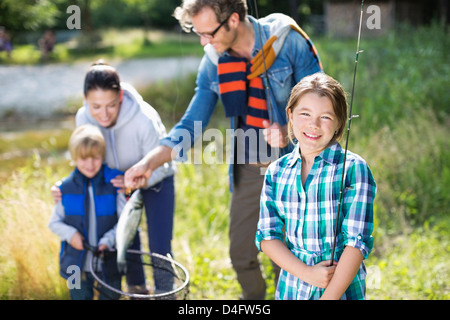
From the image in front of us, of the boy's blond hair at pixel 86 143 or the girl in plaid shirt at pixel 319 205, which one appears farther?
the boy's blond hair at pixel 86 143

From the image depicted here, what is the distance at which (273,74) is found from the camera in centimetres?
255

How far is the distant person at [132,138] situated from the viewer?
2715mm

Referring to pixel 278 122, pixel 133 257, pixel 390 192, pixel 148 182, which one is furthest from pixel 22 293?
pixel 390 192

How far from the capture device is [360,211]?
5.78ft

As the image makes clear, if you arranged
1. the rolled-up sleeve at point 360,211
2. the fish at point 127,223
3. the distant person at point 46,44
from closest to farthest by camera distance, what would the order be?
the rolled-up sleeve at point 360,211
the fish at point 127,223
the distant person at point 46,44

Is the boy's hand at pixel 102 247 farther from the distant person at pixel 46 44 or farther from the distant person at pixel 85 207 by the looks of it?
the distant person at pixel 46 44

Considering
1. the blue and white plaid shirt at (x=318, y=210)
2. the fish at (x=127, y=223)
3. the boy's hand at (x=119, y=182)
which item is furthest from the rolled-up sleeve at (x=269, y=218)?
the boy's hand at (x=119, y=182)

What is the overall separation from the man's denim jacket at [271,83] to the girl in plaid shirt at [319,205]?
64cm

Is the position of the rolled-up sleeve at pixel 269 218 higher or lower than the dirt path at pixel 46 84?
lower

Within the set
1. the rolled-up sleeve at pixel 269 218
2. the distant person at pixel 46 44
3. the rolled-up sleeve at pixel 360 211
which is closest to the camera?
the rolled-up sleeve at pixel 360 211

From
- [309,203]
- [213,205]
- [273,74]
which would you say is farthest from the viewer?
[213,205]

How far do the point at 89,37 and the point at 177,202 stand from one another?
10.4 m

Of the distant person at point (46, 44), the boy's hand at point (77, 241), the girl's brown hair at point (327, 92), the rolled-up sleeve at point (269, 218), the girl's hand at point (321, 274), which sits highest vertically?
the distant person at point (46, 44)

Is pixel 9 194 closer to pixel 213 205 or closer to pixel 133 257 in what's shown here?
pixel 133 257
